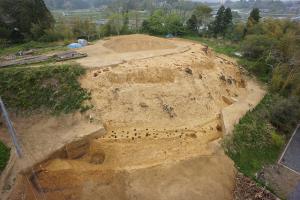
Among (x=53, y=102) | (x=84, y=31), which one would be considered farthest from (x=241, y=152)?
(x=84, y=31)

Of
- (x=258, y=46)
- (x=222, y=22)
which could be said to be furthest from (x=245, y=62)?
(x=222, y=22)

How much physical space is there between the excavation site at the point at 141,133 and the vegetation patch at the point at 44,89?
651 millimetres

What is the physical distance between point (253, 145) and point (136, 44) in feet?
40.0

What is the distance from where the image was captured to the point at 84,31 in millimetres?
25594

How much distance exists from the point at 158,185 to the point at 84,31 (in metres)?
20.7

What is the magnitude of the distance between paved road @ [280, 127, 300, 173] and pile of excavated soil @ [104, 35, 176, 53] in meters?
11.7

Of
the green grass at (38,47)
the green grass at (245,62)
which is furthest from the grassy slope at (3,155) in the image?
the green grass at (245,62)

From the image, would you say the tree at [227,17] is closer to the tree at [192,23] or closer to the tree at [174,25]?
the tree at [192,23]

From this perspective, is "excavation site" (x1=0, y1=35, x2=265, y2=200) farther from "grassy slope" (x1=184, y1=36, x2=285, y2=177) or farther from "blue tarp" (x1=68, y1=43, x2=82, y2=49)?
"blue tarp" (x1=68, y1=43, x2=82, y2=49)

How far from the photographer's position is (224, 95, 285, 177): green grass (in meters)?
11.2

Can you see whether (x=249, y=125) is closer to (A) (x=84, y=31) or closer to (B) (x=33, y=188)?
(B) (x=33, y=188)

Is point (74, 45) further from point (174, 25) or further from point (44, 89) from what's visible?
point (174, 25)

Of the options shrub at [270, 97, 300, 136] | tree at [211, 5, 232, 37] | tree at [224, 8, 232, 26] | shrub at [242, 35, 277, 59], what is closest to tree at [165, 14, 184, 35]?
tree at [211, 5, 232, 37]

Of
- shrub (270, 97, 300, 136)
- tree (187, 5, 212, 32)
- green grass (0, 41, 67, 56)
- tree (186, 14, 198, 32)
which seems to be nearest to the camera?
shrub (270, 97, 300, 136)
